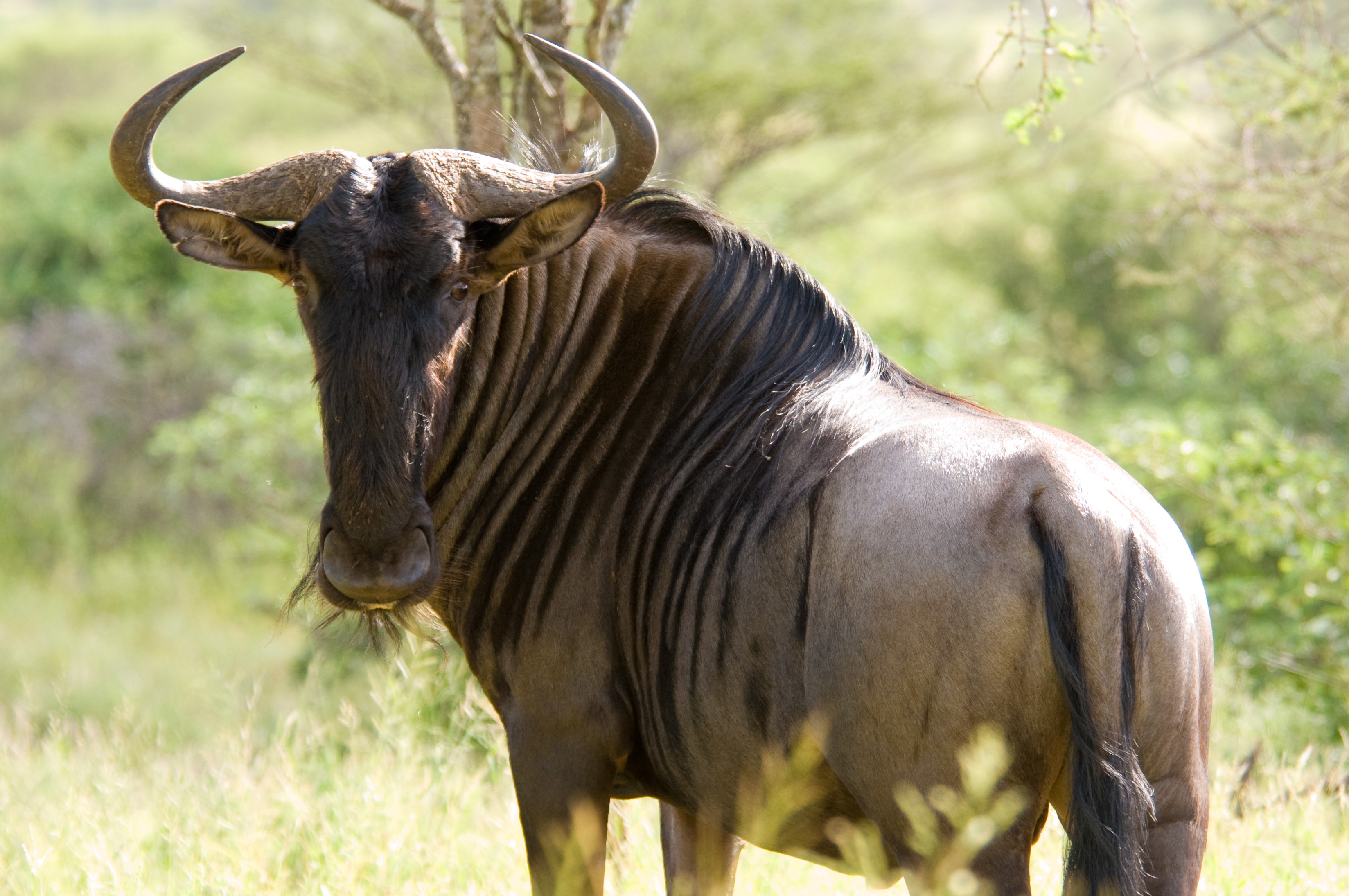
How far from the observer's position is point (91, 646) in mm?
10906

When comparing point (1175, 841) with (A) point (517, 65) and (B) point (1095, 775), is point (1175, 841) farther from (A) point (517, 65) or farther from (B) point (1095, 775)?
(A) point (517, 65)

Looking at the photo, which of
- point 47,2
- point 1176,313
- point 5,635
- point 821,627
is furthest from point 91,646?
point 47,2

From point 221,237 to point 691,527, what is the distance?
124 centimetres

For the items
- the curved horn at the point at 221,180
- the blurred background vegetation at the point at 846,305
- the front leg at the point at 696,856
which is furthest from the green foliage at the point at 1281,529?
the curved horn at the point at 221,180

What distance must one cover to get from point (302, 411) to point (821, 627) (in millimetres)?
6413

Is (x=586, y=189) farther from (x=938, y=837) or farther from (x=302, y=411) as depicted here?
(x=302, y=411)

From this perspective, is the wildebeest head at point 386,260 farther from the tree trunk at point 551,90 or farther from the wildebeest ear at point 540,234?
the tree trunk at point 551,90

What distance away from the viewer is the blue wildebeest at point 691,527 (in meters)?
2.11

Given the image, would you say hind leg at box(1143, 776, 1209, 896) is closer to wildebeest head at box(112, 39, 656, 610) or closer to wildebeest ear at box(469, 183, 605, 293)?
wildebeest head at box(112, 39, 656, 610)

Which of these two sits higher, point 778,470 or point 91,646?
point 778,470

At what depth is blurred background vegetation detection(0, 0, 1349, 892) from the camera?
5504mm

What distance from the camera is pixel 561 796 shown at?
2.72 metres

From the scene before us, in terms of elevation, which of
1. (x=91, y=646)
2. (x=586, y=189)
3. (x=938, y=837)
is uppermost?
(x=586, y=189)

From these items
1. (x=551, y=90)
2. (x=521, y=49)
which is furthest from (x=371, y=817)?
(x=521, y=49)
